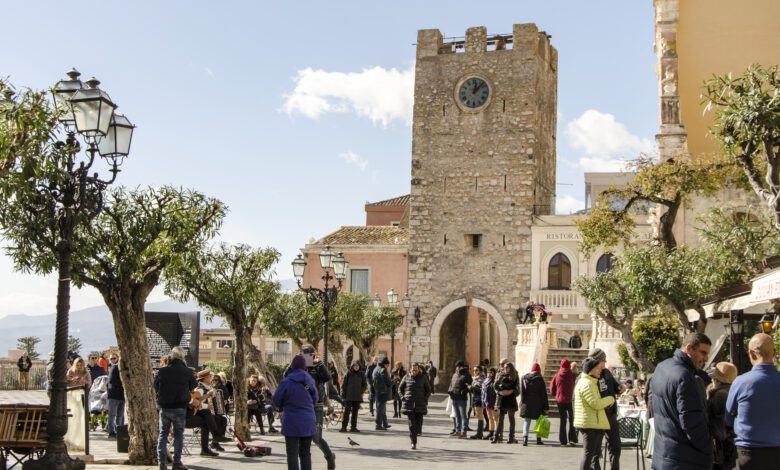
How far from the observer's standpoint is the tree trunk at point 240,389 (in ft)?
59.8

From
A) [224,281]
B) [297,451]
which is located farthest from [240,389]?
[297,451]

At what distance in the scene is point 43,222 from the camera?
13.1 meters

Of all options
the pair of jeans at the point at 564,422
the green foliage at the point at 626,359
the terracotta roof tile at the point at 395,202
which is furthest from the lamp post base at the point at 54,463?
the terracotta roof tile at the point at 395,202

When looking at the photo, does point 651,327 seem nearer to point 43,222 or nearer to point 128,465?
point 128,465

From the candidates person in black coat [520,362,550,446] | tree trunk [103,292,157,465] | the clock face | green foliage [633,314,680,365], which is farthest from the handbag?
the clock face

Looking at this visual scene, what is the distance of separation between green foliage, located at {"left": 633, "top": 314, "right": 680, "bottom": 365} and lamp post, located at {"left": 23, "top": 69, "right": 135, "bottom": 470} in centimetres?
1575

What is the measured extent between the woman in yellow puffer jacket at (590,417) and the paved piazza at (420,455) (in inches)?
145

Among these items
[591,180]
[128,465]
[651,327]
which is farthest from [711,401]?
[591,180]

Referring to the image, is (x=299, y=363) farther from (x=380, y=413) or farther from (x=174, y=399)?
(x=380, y=413)

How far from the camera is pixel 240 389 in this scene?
60.0ft

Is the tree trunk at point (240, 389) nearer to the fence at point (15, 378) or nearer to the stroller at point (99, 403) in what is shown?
the stroller at point (99, 403)

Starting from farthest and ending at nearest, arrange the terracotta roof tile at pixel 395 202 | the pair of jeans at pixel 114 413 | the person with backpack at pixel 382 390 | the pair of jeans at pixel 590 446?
the terracotta roof tile at pixel 395 202
the person with backpack at pixel 382 390
the pair of jeans at pixel 114 413
the pair of jeans at pixel 590 446

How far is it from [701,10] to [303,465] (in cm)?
2231

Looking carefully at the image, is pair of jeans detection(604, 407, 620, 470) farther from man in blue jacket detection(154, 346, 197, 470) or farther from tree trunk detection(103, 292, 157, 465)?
tree trunk detection(103, 292, 157, 465)
